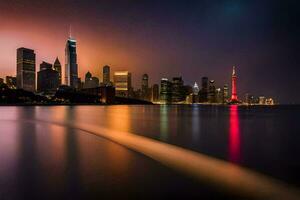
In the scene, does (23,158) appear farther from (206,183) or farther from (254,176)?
(254,176)

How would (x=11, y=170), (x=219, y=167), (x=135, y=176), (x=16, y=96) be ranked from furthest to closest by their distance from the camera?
1. (x=16, y=96)
2. (x=219, y=167)
3. (x=11, y=170)
4. (x=135, y=176)

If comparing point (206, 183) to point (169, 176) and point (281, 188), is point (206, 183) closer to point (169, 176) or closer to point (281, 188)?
point (169, 176)

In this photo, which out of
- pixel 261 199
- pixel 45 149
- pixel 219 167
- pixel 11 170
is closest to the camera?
pixel 261 199

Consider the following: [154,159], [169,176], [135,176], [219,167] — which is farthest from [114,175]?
[219,167]

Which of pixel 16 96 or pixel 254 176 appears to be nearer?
pixel 254 176

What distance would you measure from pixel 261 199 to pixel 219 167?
417cm

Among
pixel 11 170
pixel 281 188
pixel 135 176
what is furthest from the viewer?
pixel 11 170

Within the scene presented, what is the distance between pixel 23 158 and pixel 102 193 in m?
6.61

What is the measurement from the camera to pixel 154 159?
12820 millimetres

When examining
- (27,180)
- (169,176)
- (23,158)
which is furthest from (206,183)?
(23,158)

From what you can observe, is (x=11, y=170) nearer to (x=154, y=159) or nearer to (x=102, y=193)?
(x=102, y=193)

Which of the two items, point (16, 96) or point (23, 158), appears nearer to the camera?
point (23, 158)

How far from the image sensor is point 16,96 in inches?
7170

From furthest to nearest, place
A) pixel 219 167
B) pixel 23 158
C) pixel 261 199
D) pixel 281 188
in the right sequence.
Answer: pixel 23 158 < pixel 219 167 < pixel 281 188 < pixel 261 199
